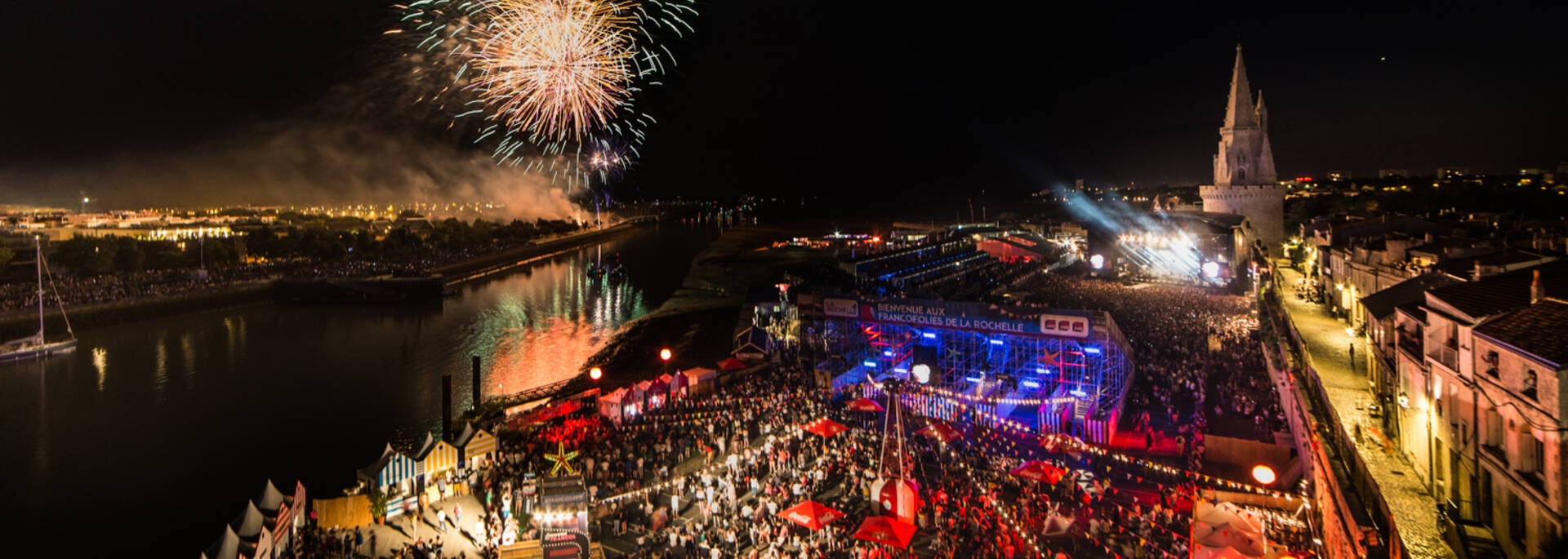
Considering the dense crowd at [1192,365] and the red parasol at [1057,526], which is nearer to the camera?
the red parasol at [1057,526]

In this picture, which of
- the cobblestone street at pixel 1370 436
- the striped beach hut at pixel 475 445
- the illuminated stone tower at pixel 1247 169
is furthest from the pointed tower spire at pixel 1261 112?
the striped beach hut at pixel 475 445

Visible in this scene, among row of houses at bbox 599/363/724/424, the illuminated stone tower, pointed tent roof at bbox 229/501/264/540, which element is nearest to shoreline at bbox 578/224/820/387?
row of houses at bbox 599/363/724/424

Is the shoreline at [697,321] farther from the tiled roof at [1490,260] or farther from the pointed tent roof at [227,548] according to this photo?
the tiled roof at [1490,260]

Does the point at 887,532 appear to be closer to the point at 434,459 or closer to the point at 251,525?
the point at 434,459

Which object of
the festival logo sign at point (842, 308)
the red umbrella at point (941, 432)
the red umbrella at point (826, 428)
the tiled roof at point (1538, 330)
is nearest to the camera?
the tiled roof at point (1538, 330)

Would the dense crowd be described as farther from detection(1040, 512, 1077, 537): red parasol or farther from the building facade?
detection(1040, 512, 1077, 537): red parasol

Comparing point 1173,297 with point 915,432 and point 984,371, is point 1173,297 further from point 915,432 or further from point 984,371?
point 915,432

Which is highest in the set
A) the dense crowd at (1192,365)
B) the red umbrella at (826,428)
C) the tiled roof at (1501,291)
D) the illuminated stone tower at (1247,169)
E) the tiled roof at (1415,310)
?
the illuminated stone tower at (1247,169)
